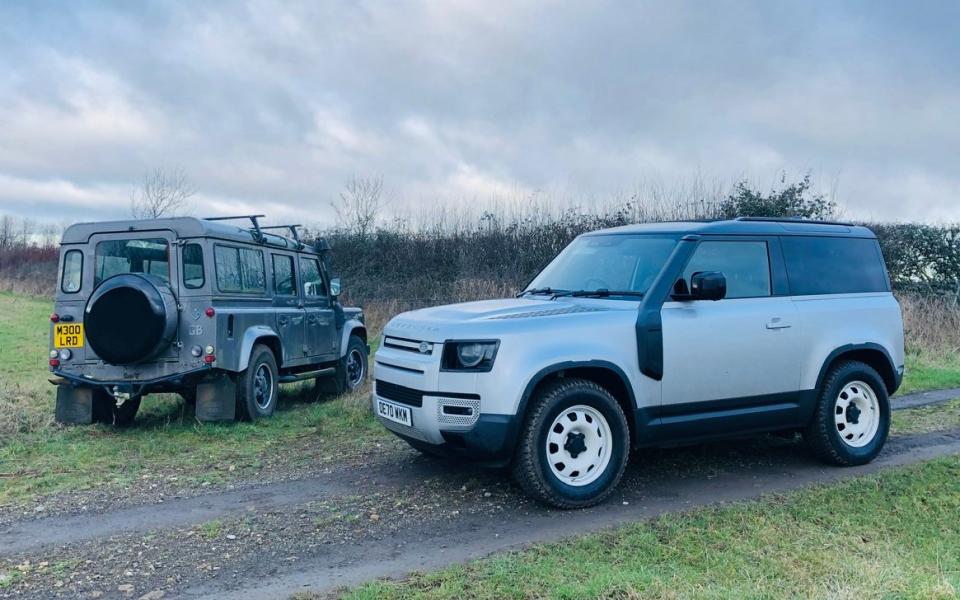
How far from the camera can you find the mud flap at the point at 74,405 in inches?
343

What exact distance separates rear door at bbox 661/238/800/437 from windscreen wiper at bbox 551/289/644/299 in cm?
30

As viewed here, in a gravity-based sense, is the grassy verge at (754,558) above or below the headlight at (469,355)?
below

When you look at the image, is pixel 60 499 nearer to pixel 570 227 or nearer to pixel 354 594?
pixel 354 594

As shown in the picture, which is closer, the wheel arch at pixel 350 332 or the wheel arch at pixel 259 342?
the wheel arch at pixel 259 342

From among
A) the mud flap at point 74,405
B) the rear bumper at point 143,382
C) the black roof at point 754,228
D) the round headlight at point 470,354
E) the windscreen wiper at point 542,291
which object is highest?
the black roof at point 754,228

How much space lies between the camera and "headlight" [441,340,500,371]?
17.4ft

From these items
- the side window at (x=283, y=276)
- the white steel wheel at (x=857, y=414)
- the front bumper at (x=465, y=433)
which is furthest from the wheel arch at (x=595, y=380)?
the side window at (x=283, y=276)

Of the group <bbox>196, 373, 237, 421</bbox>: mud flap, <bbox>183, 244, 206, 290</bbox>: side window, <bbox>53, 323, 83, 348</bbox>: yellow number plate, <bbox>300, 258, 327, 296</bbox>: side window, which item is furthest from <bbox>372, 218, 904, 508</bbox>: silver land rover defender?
<bbox>300, 258, 327, 296</bbox>: side window

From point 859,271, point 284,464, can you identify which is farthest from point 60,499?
point 859,271

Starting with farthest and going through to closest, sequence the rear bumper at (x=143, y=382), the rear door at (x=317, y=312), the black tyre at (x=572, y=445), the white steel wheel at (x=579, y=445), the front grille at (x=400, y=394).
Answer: the rear door at (x=317, y=312), the rear bumper at (x=143, y=382), the front grille at (x=400, y=394), the white steel wheel at (x=579, y=445), the black tyre at (x=572, y=445)

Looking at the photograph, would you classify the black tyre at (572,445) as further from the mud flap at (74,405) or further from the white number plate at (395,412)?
the mud flap at (74,405)

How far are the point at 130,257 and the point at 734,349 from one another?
6517 millimetres

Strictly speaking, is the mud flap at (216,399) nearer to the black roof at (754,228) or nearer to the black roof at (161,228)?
the black roof at (161,228)

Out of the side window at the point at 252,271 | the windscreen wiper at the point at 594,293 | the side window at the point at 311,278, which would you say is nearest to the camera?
the windscreen wiper at the point at 594,293
